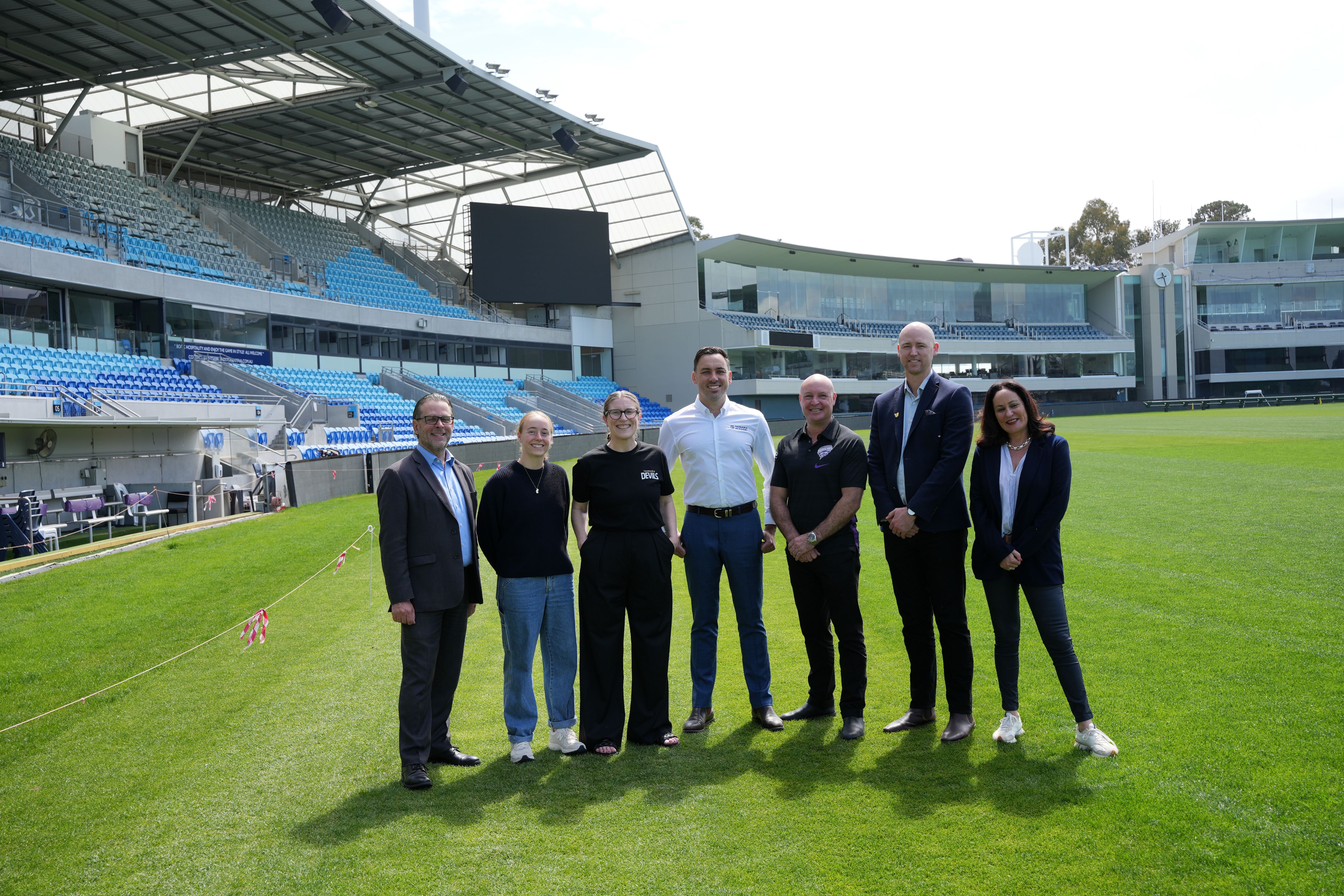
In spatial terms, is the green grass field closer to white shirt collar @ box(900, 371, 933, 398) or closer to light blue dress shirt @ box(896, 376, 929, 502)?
light blue dress shirt @ box(896, 376, 929, 502)

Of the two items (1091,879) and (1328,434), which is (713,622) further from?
(1328,434)

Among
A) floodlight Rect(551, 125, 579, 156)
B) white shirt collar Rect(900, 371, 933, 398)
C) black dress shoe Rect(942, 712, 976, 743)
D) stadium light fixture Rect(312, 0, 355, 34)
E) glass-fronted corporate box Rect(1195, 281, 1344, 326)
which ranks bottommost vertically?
black dress shoe Rect(942, 712, 976, 743)

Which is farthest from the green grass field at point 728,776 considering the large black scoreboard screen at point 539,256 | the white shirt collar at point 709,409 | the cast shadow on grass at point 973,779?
the large black scoreboard screen at point 539,256

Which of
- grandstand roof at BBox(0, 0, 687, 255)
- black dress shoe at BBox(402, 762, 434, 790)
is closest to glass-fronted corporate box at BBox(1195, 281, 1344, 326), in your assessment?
grandstand roof at BBox(0, 0, 687, 255)

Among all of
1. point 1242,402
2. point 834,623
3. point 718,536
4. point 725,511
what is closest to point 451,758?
point 718,536

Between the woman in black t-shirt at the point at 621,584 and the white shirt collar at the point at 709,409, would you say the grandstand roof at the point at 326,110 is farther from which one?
the woman in black t-shirt at the point at 621,584

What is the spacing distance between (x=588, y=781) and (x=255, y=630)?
4.92 meters

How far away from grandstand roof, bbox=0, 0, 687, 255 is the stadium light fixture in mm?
636

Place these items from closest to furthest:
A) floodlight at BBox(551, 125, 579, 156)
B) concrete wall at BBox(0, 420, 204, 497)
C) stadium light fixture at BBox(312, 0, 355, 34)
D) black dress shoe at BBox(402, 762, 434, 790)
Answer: black dress shoe at BBox(402, 762, 434, 790)
concrete wall at BBox(0, 420, 204, 497)
stadium light fixture at BBox(312, 0, 355, 34)
floodlight at BBox(551, 125, 579, 156)

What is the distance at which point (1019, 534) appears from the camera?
4965 millimetres

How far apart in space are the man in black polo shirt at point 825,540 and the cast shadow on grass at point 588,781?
0.36 m

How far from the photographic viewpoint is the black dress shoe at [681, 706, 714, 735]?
5.48m

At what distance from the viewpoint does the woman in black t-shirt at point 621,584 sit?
5.36 m

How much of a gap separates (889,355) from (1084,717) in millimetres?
56725
